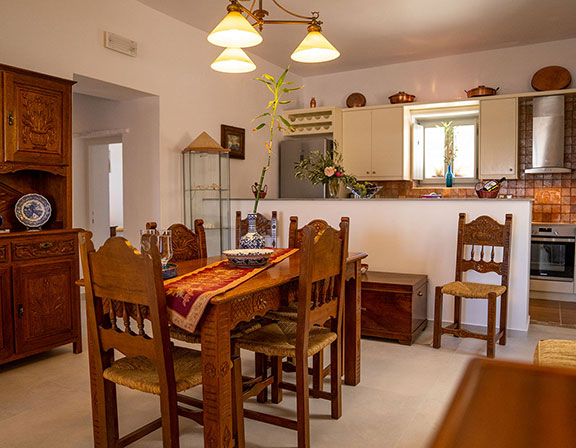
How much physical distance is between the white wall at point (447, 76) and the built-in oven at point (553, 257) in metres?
1.71

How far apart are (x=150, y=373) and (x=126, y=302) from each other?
11.6 inches

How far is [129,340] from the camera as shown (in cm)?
181

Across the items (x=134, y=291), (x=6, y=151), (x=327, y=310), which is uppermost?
(x=6, y=151)

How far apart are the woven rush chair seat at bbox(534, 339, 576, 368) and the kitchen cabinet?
410cm

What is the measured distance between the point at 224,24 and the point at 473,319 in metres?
3.12

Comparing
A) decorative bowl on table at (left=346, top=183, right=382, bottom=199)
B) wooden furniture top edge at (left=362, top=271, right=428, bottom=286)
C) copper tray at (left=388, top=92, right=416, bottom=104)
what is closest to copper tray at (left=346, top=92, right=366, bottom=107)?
copper tray at (left=388, top=92, right=416, bottom=104)

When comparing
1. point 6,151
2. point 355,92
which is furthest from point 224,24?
point 355,92

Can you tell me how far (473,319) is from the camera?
13.5ft

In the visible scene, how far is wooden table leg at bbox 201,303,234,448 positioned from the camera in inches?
68.6

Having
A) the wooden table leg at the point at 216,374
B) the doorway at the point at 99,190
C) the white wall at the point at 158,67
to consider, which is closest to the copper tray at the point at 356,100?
the white wall at the point at 158,67

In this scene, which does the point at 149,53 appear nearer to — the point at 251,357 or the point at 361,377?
the point at 251,357

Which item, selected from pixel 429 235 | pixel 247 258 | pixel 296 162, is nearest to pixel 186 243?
pixel 247 258

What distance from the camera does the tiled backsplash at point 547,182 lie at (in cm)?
561

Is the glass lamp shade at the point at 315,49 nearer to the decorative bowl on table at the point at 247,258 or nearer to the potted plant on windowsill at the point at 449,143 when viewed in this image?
the decorative bowl on table at the point at 247,258
